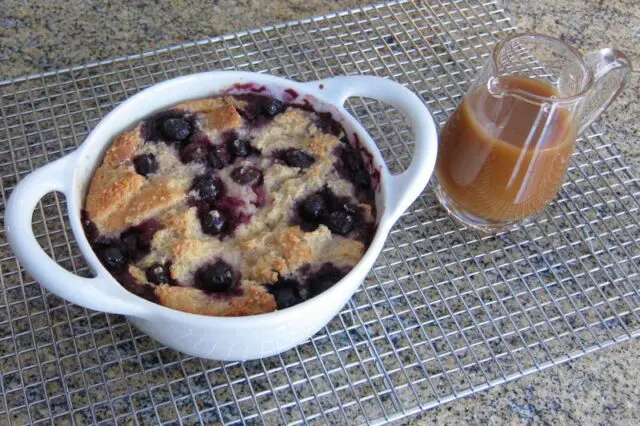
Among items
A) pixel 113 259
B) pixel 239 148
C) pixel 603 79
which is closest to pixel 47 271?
pixel 113 259

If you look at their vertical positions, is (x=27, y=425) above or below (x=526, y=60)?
below

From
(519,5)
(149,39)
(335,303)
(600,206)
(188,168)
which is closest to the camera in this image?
(335,303)

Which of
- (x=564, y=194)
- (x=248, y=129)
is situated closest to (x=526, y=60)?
(x=564, y=194)

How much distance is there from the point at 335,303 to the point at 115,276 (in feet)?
0.80

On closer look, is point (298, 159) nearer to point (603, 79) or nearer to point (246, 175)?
point (246, 175)

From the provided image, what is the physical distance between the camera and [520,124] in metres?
0.90

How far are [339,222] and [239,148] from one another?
170 millimetres

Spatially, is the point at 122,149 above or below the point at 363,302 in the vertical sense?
above

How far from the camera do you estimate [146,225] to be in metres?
0.83

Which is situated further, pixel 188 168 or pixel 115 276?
pixel 188 168

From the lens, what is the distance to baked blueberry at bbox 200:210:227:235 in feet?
2.71

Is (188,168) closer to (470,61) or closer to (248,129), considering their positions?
(248,129)

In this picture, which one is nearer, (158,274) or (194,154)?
(158,274)

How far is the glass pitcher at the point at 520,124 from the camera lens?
0.90m
